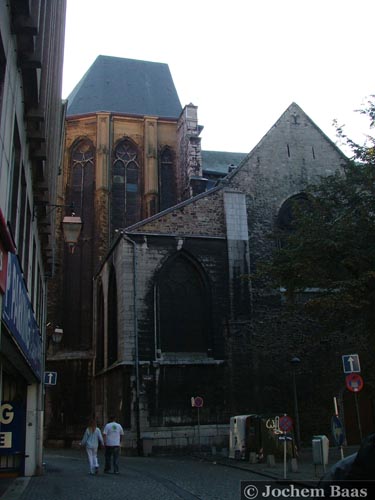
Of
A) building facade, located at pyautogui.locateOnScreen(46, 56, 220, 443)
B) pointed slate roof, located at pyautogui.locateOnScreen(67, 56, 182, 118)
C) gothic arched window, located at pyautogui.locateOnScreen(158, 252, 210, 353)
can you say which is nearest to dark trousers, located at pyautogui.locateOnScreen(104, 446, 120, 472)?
gothic arched window, located at pyautogui.locateOnScreen(158, 252, 210, 353)

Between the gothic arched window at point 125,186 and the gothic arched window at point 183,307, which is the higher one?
the gothic arched window at point 125,186

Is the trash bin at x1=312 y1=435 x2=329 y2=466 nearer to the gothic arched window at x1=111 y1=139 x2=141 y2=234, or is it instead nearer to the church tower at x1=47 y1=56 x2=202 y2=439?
the church tower at x1=47 y1=56 x2=202 y2=439

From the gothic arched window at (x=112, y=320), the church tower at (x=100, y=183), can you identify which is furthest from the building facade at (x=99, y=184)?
the gothic arched window at (x=112, y=320)

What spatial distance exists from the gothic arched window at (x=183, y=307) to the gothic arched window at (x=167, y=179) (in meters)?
9.36

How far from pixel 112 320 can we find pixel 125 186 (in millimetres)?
9343

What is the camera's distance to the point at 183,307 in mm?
20672

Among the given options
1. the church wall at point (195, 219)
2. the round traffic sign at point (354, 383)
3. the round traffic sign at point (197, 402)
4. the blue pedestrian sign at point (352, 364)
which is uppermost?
the church wall at point (195, 219)

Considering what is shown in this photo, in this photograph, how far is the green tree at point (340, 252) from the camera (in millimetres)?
14203

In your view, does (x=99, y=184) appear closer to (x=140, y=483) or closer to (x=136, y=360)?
(x=136, y=360)

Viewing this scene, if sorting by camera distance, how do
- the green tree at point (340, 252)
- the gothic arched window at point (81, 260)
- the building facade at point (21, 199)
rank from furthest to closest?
1. the gothic arched window at point (81, 260)
2. the green tree at point (340, 252)
3. the building facade at point (21, 199)

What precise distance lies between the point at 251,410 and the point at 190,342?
10.6 feet

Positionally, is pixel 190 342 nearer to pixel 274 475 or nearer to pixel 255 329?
pixel 255 329

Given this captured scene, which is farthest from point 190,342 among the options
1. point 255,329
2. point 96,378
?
point 96,378

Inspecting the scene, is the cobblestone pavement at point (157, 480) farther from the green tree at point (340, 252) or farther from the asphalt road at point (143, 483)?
the green tree at point (340, 252)
